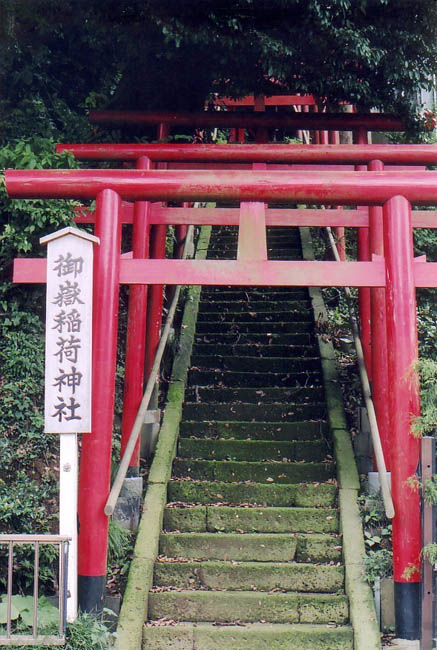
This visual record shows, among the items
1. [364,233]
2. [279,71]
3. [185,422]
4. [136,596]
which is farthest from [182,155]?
[136,596]

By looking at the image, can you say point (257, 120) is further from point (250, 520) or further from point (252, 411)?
point (250, 520)

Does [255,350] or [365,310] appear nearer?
[365,310]

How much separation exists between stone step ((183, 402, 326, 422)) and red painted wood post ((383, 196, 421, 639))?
2.51m

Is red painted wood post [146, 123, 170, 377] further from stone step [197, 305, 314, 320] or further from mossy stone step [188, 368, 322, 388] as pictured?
stone step [197, 305, 314, 320]

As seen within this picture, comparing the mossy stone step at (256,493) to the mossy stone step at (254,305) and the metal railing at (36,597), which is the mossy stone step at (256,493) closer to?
the metal railing at (36,597)

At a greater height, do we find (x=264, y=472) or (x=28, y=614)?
(x=264, y=472)

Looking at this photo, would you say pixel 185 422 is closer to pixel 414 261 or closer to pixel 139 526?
pixel 139 526

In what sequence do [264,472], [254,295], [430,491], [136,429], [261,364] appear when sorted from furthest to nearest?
1. [254,295]
2. [261,364]
3. [264,472]
4. [136,429]
5. [430,491]

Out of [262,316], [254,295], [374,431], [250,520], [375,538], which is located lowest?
[375,538]

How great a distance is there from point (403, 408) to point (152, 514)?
2.52 meters

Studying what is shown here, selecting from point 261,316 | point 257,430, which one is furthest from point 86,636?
point 261,316

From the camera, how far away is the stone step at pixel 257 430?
26.0 ft

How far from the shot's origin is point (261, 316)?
1012cm

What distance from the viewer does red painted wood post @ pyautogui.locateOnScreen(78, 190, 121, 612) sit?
5.55 meters
